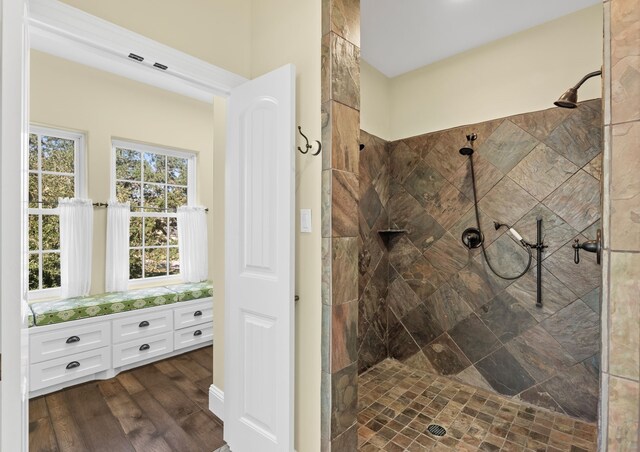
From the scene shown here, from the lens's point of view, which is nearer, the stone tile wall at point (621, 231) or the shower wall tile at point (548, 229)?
the stone tile wall at point (621, 231)

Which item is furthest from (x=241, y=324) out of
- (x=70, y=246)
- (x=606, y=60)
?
(x=70, y=246)

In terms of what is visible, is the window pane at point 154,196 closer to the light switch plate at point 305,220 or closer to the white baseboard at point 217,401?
the white baseboard at point 217,401

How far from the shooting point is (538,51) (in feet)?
7.60

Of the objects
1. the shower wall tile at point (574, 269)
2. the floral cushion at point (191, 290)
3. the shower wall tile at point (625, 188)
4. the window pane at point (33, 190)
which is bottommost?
the floral cushion at point (191, 290)

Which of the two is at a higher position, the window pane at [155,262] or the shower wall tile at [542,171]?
the shower wall tile at [542,171]

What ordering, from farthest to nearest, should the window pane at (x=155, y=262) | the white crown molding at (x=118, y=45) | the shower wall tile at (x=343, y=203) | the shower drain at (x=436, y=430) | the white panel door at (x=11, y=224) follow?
the window pane at (x=155, y=262)
the shower drain at (x=436, y=430)
the shower wall tile at (x=343, y=203)
the white crown molding at (x=118, y=45)
the white panel door at (x=11, y=224)

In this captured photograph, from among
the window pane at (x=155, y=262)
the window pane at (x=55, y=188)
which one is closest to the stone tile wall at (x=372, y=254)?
the window pane at (x=155, y=262)

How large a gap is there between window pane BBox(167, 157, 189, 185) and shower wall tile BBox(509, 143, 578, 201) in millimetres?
3696

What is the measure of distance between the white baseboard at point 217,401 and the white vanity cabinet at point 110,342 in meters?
1.19

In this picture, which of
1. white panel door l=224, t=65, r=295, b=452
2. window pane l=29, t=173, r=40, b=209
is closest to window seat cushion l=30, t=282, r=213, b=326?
window pane l=29, t=173, r=40, b=209

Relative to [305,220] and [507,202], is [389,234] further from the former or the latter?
[305,220]

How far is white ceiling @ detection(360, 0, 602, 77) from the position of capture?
6.96 ft

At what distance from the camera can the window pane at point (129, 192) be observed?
3.46m

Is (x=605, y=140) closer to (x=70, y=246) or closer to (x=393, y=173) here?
(x=393, y=173)
